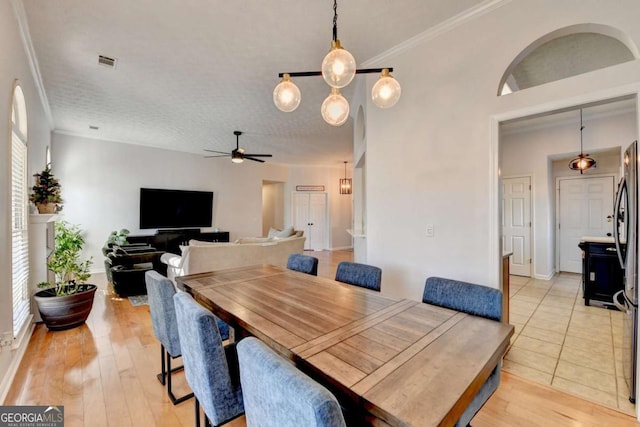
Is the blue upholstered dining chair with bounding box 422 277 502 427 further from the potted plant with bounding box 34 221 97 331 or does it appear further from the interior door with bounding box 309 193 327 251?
the interior door with bounding box 309 193 327 251

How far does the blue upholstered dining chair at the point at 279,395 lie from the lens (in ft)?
2.15

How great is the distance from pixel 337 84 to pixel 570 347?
126 inches

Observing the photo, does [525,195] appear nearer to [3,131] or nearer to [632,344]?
[632,344]

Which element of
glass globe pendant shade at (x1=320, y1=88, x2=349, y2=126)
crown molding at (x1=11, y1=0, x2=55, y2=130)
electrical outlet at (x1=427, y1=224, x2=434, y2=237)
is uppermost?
crown molding at (x1=11, y1=0, x2=55, y2=130)

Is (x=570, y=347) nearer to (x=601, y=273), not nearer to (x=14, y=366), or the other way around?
(x=601, y=273)

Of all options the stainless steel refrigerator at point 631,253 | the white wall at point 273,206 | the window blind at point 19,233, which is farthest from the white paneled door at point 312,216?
the stainless steel refrigerator at point 631,253

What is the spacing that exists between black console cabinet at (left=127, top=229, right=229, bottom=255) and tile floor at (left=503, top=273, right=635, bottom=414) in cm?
643

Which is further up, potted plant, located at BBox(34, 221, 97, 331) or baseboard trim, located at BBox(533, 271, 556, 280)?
potted plant, located at BBox(34, 221, 97, 331)

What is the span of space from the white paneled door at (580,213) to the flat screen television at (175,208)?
26.8ft

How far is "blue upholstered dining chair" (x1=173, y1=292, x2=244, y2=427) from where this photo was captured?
1.18 meters

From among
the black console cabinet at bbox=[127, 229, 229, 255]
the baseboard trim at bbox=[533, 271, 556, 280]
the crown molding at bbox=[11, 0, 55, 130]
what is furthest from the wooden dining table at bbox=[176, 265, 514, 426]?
the black console cabinet at bbox=[127, 229, 229, 255]

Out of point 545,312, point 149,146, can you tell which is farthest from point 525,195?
point 149,146

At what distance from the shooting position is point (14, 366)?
2.22 metres

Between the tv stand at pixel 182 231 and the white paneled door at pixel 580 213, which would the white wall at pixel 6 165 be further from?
the white paneled door at pixel 580 213
